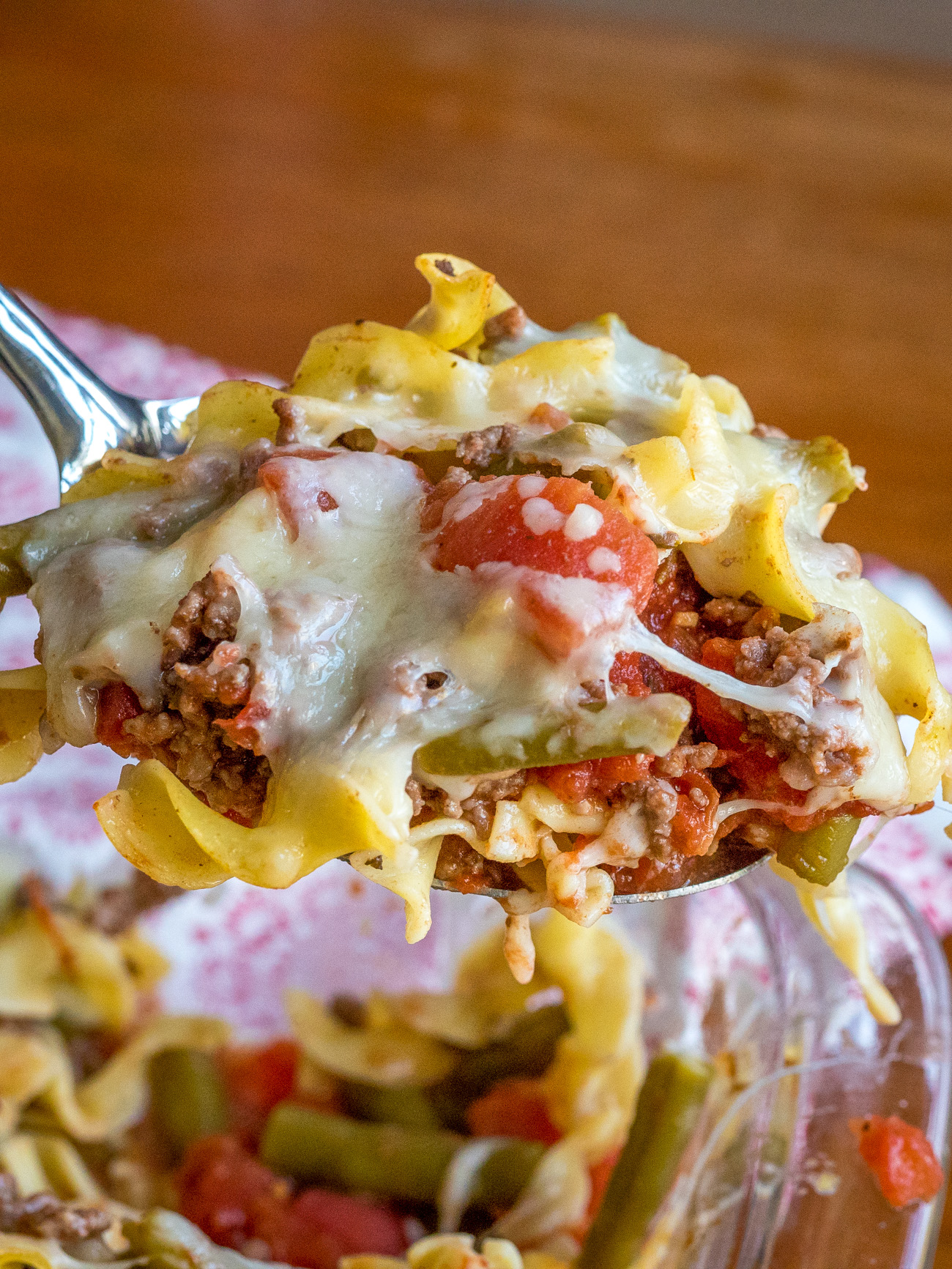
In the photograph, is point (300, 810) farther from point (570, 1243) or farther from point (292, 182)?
point (292, 182)

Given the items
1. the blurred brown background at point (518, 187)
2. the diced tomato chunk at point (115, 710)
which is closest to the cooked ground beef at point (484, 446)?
the diced tomato chunk at point (115, 710)

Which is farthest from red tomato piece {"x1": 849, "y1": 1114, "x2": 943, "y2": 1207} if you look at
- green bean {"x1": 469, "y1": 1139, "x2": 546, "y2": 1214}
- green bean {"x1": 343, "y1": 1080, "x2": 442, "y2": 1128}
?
green bean {"x1": 343, "y1": 1080, "x2": 442, "y2": 1128}

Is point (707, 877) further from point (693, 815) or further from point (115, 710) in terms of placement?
point (115, 710)

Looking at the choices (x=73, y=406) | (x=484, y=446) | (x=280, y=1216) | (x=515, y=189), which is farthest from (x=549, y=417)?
(x=515, y=189)

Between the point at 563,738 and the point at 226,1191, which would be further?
the point at 226,1191

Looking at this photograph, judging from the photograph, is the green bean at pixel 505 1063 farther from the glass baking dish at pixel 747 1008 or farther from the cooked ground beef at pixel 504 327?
the cooked ground beef at pixel 504 327

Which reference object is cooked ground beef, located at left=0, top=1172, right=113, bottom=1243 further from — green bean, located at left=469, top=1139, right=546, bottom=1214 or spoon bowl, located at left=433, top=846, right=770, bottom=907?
spoon bowl, located at left=433, top=846, right=770, bottom=907
